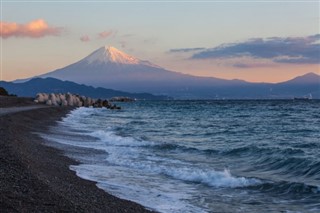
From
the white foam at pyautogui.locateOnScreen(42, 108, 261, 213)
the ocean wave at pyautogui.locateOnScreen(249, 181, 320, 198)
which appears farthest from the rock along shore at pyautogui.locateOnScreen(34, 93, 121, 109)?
the ocean wave at pyautogui.locateOnScreen(249, 181, 320, 198)

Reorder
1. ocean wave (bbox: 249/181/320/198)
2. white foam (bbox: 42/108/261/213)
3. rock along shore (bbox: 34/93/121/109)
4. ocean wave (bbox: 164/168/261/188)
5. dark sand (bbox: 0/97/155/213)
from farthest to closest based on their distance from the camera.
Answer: rock along shore (bbox: 34/93/121/109), ocean wave (bbox: 164/168/261/188), ocean wave (bbox: 249/181/320/198), white foam (bbox: 42/108/261/213), dark sand (bbox: 0/97/155/213)

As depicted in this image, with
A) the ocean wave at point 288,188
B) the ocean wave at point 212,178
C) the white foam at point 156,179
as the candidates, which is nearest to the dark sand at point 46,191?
the white foam at point 156,179

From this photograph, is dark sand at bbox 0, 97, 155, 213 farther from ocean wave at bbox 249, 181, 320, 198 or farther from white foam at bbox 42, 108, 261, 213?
ocean wave at bbox 249, 181, 320, 198

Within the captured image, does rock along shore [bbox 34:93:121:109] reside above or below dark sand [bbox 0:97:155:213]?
above

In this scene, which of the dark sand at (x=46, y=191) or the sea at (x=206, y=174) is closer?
the dark sand at (x=46, y=191)

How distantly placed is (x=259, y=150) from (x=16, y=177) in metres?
12.9

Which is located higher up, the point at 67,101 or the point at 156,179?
the point at 67,101

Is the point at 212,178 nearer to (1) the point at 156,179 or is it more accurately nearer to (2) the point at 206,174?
(2) the point at 206,174

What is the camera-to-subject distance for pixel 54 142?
2194 cm

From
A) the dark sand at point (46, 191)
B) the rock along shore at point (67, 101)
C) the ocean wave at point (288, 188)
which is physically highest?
the rock along shore at point (67, 101)

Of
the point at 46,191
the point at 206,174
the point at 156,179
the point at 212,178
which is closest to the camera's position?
the point at 46,191

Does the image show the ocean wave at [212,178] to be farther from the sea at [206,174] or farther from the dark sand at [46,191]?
the dark sand at [46,191]

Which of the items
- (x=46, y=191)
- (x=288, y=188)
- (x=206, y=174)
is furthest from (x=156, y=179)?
(x=46, y=191)

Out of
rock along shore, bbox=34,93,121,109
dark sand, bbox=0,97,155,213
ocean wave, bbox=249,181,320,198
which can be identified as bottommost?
ocean wave, bbox=249,181,320,198
